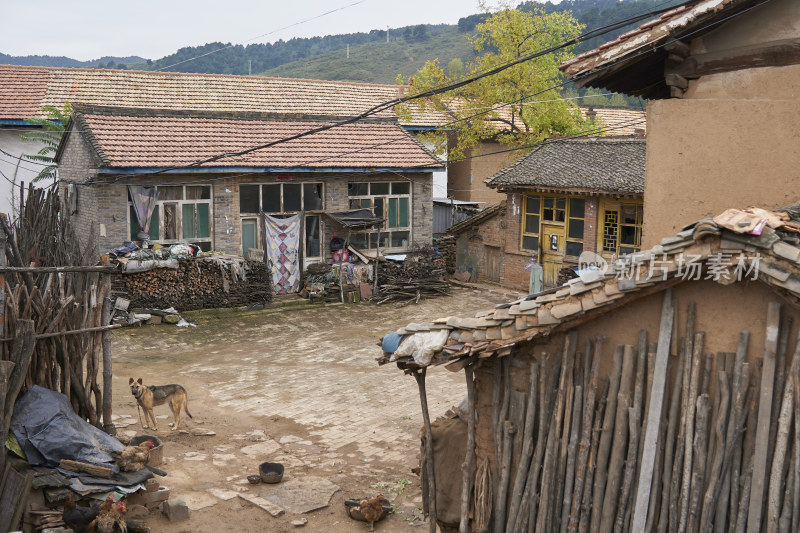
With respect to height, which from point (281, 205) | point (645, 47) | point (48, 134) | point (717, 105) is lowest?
point (281, 205)

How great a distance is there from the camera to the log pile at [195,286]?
1869cm

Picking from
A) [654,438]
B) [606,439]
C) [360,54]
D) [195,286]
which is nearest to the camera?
[654,438]

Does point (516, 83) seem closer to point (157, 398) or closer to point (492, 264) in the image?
point (492, 264)

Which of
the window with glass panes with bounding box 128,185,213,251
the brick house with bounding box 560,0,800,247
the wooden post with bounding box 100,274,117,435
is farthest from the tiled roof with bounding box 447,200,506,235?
the wooden post with bounding box 100,274,117,435

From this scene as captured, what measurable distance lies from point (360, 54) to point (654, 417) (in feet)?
246

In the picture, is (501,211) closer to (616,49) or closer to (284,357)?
(284,357)

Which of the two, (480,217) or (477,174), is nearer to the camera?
(480,217)

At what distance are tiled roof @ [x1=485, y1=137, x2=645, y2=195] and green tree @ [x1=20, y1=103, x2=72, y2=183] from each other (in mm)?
13329

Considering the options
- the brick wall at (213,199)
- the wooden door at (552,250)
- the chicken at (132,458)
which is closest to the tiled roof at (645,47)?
the chicken at (132,458)

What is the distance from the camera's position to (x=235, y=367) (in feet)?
50.0

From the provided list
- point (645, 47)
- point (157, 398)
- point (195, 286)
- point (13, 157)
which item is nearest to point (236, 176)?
point (195, 286)

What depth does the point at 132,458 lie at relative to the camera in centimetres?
866

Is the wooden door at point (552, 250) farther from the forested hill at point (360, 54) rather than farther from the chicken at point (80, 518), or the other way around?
the forested hill at point (360, 54)

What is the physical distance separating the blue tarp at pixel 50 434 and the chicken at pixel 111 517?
64 cm
